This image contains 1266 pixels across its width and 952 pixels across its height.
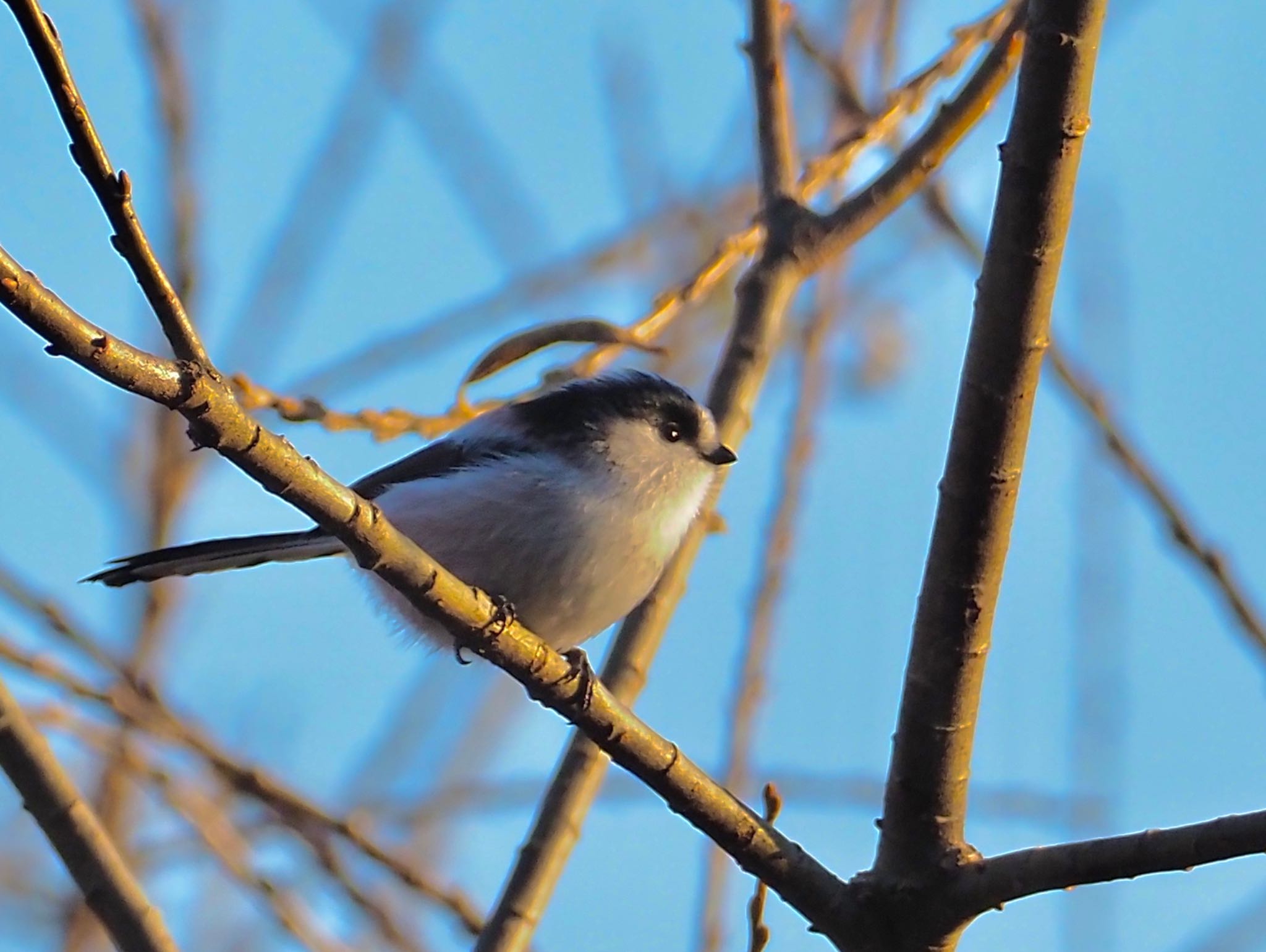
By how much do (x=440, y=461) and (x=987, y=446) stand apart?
4.46 ft

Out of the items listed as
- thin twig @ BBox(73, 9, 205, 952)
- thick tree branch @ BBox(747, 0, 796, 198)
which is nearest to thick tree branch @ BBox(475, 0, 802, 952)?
thick tree branch @ BBox(747, 0, 796, 198)

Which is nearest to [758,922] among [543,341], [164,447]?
[543,341]

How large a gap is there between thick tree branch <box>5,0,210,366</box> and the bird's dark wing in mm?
1314

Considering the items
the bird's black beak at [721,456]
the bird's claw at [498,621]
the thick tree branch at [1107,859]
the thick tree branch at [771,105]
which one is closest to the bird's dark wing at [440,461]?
the bird's black beak at [721,456]

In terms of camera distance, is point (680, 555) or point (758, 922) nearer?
point (758, 922)

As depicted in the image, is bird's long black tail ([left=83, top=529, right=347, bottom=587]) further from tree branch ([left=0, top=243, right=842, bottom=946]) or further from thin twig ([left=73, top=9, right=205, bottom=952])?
tree branch ([left=0, top=243, right=842, bottom=946])

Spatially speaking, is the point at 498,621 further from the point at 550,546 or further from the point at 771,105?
the point at 771,105

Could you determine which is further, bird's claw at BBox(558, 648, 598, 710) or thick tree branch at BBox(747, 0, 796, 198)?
thick tree branch at BBox(747, 0, 796, 198)

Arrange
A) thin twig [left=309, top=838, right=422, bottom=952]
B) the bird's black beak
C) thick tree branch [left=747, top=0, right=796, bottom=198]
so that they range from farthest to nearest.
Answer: the bird's black beak < thick tree branch [left=747, top=0, right=796, bottom=198] < thin twig [left=309, top=838, right=422, bottom=952]

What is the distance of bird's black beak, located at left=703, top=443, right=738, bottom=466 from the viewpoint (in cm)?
272

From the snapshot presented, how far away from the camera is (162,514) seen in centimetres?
312

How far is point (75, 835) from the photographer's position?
194cm

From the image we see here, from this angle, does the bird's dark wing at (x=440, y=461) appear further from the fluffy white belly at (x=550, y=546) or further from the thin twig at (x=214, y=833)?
the thin twig at (x=214, y=833)

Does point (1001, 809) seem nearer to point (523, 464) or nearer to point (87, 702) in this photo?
point (523, 464)
